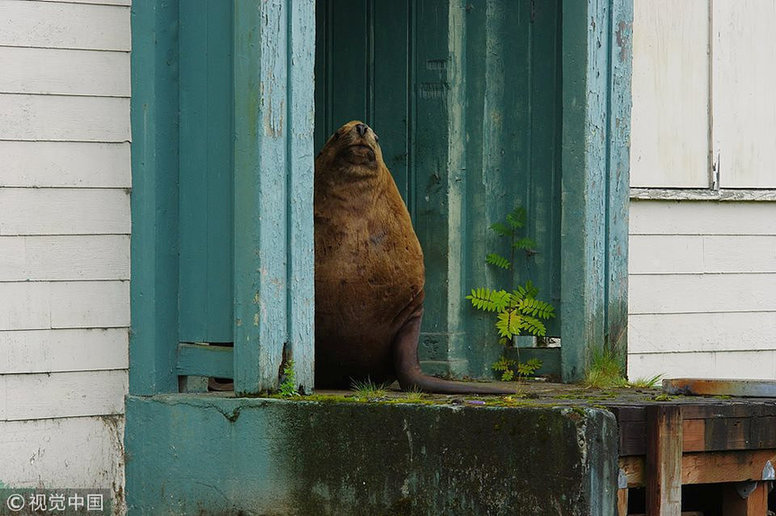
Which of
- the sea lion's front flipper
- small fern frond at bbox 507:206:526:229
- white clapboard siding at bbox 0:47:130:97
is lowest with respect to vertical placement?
the sea lion's front flipper

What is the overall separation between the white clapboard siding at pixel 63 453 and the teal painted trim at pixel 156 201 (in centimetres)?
29

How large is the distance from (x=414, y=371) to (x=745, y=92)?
3240 millimetres

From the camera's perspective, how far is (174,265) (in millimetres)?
5984

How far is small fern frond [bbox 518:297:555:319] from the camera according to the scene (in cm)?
661

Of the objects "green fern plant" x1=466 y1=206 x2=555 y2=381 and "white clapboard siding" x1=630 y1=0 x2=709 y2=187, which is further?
"white clapboard siding" x1=630 y1=0 x2=709 y2=187

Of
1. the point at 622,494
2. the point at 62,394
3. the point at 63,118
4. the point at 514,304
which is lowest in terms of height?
the point at 622,494

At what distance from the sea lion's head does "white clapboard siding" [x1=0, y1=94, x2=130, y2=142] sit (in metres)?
0.99

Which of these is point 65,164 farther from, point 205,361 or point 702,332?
point 702,332

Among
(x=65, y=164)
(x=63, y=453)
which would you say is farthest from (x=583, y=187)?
(x=63, y=453)

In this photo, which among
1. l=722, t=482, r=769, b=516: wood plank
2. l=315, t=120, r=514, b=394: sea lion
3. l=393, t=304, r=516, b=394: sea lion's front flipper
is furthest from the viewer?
l=315, t=120, r=514, b=394: sea lion

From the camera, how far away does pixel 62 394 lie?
19.9 feet

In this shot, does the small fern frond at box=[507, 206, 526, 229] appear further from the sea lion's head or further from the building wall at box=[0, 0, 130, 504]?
the building wall at box=[0, 0, 130, 504]

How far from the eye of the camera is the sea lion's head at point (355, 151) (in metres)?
6.24

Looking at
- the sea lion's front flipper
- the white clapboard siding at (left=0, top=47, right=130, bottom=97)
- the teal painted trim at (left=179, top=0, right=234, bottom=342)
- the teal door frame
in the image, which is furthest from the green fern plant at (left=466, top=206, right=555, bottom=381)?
the white clapboard siding at (left=0, top=47, right=130, bottom=97)
